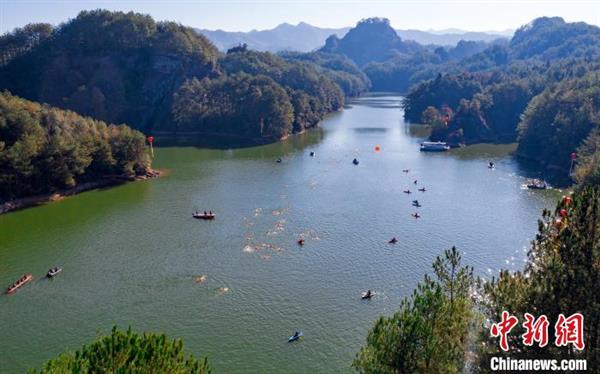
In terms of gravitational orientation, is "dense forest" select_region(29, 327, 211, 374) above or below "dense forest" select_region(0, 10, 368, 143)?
below

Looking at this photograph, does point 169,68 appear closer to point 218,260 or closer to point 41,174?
point 41,174

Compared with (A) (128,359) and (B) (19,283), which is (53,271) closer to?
(B) (19,283)

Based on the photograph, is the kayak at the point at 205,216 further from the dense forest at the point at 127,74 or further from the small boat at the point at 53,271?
the dense forest at the point at 127,74

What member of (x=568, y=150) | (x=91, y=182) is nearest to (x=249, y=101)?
(x=91, y=182)

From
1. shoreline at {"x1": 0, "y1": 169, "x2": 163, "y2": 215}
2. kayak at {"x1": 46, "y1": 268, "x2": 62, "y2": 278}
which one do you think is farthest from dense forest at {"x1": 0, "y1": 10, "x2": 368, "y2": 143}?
kayak at {"x1": 46, "y1": 268, "x2": 62, "y2": 278}

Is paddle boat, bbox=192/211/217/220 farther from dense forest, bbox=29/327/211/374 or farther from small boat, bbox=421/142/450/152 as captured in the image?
small boat, bbox=421/142/450/152

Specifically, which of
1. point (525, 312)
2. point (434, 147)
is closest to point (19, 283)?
point (525, 312)

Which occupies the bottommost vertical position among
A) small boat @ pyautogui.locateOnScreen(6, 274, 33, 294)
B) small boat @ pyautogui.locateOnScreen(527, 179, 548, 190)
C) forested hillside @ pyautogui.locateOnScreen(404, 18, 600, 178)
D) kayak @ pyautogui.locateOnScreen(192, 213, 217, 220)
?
small boat @ pyautogui.locateOnScreen(6, 274, 33, 294)
